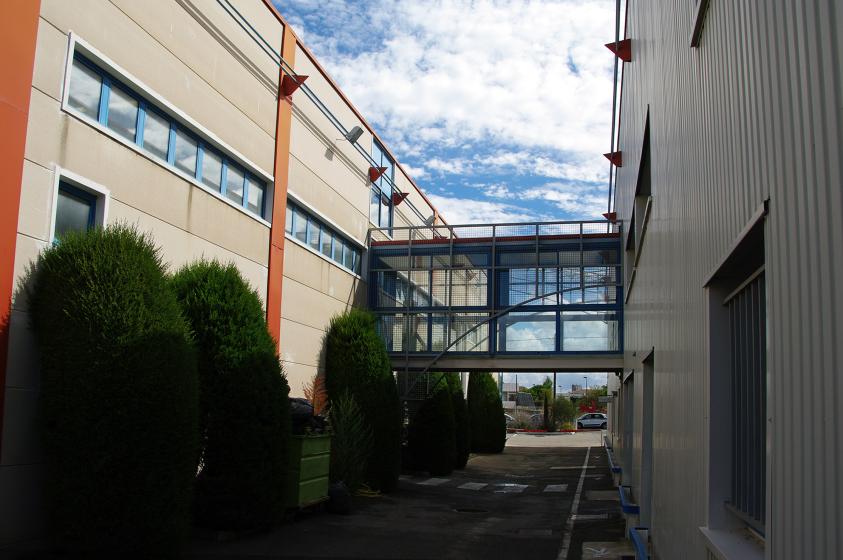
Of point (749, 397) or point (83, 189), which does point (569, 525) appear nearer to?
point (83, 189)

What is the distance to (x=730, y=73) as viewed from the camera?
3.71m

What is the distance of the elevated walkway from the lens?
64.0ft

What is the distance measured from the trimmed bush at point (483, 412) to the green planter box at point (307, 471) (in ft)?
56.1

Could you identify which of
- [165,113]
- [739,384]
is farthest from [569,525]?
[739,384]

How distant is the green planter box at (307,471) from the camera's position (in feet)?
38.7

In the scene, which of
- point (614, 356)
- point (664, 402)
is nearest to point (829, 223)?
point (664, 402)

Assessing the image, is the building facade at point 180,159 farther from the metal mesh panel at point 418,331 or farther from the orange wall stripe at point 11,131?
the metal mesh panel at point 418,331

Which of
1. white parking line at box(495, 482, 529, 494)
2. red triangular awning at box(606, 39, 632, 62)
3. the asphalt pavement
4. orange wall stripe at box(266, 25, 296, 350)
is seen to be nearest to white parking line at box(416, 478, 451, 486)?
the asphalt pavement

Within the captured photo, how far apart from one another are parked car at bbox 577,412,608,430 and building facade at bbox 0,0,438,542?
42051 millimetres

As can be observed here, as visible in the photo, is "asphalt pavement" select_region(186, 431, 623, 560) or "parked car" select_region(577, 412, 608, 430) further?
"parked car" select_region(577, 412, 608, 430)

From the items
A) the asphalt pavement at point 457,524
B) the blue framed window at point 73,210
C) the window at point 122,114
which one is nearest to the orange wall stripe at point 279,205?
the asphalt pavement at point 457,524

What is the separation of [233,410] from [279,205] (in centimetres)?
597

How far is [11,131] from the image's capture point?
8539 millimetres

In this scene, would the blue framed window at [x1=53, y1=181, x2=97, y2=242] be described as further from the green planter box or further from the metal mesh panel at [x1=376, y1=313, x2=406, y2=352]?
the metal mesh panel at [x1=376, y1=313, x2=406, y2=352]
